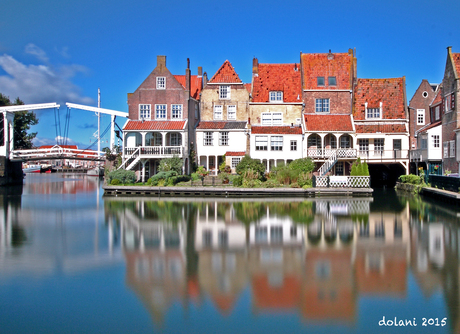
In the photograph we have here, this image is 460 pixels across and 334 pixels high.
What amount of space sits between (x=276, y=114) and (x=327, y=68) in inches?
282

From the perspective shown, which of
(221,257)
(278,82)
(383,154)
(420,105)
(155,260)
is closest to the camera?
(155,260)

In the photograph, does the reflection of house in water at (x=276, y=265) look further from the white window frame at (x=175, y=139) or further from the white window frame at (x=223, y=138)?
the white window frame at (x=175, y=139)

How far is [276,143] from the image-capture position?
38.3m

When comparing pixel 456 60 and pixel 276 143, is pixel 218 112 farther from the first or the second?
pixel 456 60

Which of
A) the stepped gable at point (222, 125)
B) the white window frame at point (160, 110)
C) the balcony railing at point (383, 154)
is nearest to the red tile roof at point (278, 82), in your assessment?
the stepped gable at point (222, 125)

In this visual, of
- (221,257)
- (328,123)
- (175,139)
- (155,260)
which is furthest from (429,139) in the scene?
(155,260)

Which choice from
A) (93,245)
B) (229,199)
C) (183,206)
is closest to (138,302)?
(93,245)

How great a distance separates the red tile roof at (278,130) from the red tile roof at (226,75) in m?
5.61

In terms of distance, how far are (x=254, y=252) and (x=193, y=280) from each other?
334 cm

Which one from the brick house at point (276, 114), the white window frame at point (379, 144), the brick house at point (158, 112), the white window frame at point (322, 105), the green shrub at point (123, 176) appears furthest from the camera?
the white window frame at point (322, 105)

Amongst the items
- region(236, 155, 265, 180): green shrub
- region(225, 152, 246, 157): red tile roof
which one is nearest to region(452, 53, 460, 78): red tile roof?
region(236, 155, 265, 180): green shrub

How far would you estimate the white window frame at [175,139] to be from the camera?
1582 inches

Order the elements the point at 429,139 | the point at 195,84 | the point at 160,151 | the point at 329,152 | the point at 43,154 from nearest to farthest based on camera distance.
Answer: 1. the point at 429,139
2. the point at 329,152
3. the point at 160,151
4. the point at 195,84
5. the point at 43,154

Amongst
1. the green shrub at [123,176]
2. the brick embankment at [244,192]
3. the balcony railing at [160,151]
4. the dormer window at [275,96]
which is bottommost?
the brick embankment at [244,192]
